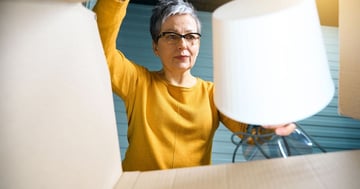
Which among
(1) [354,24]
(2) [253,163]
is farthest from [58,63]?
(1) [354,24]

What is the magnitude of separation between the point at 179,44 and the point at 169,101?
0.13 metres

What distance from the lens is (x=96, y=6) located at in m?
0.59

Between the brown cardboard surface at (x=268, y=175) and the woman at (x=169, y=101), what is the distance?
0.15m

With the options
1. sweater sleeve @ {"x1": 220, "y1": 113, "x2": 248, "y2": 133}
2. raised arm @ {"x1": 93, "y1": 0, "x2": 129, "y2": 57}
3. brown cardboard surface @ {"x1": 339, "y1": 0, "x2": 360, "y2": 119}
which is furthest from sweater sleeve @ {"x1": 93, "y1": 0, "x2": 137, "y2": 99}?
brown cardboard surface @ {"x1": 339, "y1": 0, "x2": 360, "y2": 119}

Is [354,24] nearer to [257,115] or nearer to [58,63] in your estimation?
[257,115]

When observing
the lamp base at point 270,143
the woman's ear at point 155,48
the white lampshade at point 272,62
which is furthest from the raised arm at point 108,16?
the lamp base at point 270,143

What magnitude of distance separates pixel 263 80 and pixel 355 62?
0.74ft

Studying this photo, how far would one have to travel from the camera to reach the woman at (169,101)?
28.3 inches

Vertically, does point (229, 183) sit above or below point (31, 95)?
below

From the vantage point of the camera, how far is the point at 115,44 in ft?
2.32

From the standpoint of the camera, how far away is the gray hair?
2.41ft

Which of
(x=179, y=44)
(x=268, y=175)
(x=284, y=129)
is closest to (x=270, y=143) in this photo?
(x=284, y=129)

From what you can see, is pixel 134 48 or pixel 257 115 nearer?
pixel 257 115

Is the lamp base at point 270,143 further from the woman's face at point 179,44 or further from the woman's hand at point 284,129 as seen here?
the woman's face at point 179,44
